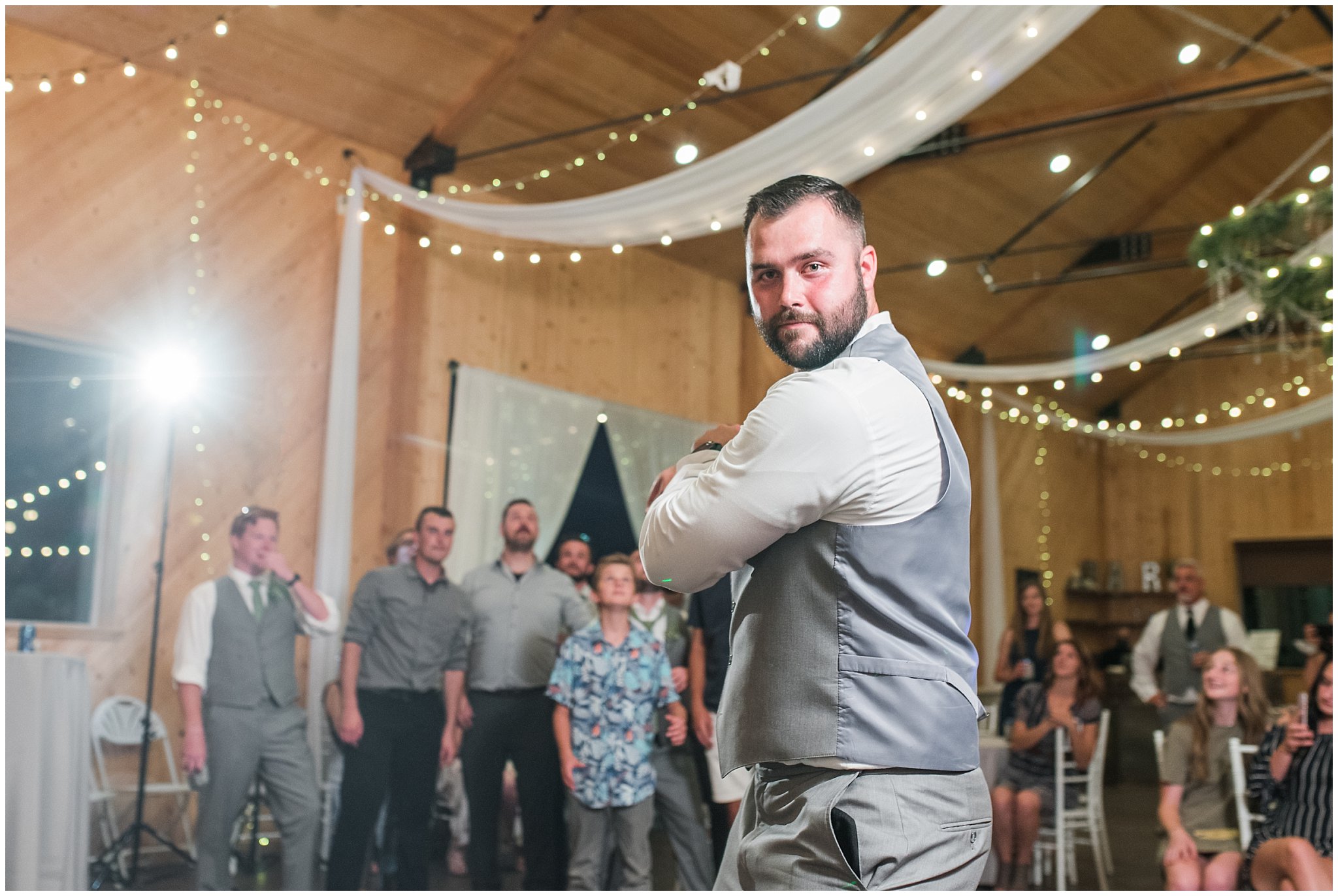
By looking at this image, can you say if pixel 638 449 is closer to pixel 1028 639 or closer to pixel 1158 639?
pixel 1028 639

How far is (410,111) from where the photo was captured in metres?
6.56

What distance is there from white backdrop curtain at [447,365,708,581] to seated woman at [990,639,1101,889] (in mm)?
3061

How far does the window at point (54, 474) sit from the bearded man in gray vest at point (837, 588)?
493 cm

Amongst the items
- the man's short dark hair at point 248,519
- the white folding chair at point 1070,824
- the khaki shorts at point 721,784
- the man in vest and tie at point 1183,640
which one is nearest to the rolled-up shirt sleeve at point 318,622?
the man's short dark hair at point 248,519

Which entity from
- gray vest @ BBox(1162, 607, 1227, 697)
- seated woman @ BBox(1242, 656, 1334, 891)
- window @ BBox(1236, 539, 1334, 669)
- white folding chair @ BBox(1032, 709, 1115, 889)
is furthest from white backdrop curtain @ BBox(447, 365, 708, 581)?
window @ BBox(1236, 539, 1334, 669)

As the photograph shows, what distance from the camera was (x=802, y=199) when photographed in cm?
128

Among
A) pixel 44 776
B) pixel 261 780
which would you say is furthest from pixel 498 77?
pixel 44 776

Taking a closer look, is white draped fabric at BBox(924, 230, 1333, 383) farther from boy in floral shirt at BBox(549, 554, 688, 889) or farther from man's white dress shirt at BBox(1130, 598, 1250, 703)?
boy in floral shirt at BBox(549, 554, 688, 889)

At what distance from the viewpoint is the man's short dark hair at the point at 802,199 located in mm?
1286

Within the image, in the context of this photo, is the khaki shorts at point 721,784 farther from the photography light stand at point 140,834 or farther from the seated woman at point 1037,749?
the photography light stand at point 140,834

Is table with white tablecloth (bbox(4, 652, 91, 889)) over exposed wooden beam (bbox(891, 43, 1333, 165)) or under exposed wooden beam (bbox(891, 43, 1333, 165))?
under

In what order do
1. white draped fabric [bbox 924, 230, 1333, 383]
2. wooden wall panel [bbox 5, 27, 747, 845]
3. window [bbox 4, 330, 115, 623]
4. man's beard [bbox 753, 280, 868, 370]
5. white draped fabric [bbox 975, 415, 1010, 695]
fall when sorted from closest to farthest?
man's beard [bbox 753, 280, 868, 370]
window [bbox 4, 330, 115, 623]
wooden wall panel [bbox 5, 27, 747, 845]
white draped fabric [bbox 924, 230, 1333, 383]
white draped fabric [bbox 975, 415, 1010, 695]

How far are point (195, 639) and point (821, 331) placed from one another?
3.81 metres

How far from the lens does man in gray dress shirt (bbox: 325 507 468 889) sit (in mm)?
4488
